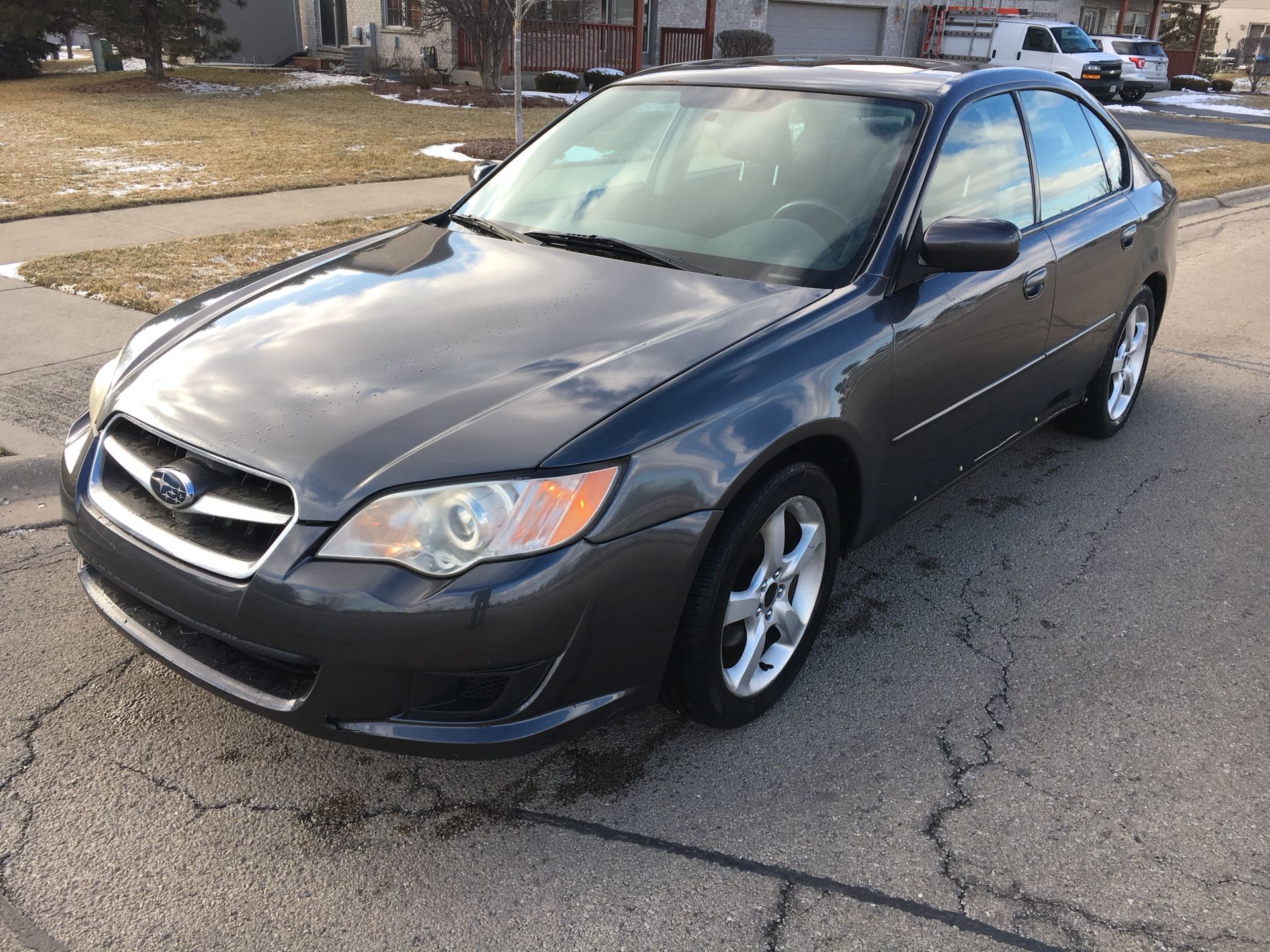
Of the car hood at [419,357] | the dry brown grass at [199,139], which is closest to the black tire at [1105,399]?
the car hood at [419,357]

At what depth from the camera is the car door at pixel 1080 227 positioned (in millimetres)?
4070

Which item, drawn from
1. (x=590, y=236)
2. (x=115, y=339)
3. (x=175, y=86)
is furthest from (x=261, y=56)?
(x=590, y=236)

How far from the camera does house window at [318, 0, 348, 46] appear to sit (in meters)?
29.1

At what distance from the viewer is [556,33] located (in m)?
25.0

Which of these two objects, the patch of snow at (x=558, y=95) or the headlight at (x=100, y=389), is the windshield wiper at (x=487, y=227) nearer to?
the headlight at (x=100, y=389)

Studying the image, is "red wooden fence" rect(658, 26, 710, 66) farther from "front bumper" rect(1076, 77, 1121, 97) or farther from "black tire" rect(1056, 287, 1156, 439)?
"black tire" rect(1056, 287, 1156, 439)

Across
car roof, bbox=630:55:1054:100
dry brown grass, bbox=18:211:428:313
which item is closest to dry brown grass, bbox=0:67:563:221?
dry brown grass, bbox=18:211:428:313

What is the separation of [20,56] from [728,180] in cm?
2779

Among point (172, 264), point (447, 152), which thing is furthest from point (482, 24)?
point (172, 264)

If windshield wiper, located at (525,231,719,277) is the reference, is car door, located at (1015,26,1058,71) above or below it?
above

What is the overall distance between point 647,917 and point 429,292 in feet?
5.96

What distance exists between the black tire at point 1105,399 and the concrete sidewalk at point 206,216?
20.3ft

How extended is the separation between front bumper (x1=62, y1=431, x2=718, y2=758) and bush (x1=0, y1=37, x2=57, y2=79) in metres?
27.5

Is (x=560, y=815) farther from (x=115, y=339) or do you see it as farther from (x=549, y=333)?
(x=115, y=339)
